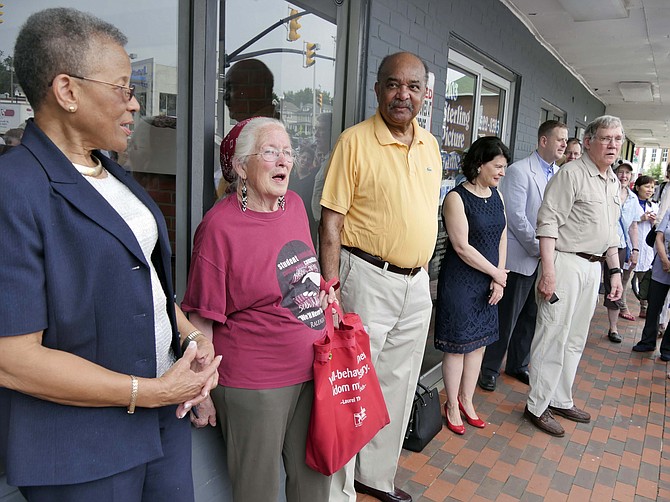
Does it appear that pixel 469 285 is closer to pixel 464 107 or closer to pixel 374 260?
pixel 374 260

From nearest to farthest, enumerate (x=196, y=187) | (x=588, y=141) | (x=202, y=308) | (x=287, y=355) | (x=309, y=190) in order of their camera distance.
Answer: (x=202, y=308), (x=287, y=355), (x=196, y=187), (x=309, y=190), (x=588, y=141)

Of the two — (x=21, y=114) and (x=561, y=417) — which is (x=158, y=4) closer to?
(x=21, y=114)

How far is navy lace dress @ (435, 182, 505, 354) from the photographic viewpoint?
2.96 metres

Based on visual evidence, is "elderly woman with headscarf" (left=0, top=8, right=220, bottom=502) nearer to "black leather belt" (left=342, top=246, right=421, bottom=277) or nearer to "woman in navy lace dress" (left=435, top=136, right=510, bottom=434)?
"black leather belt" (left=342, top=246, right=421, bottom=277)

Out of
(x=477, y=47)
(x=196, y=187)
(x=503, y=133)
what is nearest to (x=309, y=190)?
(x=196, y=187)

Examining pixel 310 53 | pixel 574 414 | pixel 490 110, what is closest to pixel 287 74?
pixel 310 53

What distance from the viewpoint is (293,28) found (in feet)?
8.15

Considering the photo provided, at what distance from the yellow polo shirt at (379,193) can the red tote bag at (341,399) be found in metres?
0.42

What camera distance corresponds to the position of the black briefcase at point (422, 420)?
9.51 feet

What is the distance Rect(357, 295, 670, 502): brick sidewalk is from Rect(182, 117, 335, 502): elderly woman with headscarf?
1.08m

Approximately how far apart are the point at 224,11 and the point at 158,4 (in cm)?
29

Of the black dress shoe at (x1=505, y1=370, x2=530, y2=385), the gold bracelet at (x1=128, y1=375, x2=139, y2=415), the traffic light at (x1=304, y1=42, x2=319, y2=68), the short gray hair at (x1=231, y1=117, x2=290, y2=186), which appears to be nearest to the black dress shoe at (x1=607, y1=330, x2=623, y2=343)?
the black dress shoe at (x1=505, y1=370, x2=530, y2=385)

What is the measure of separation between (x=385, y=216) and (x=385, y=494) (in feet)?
4.42

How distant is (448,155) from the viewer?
13.5 feet
